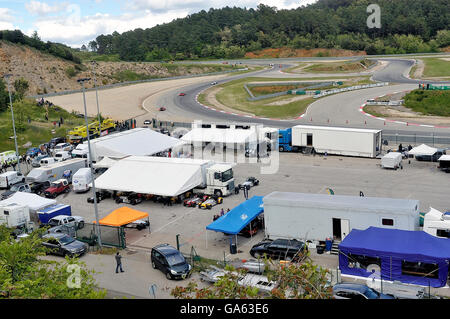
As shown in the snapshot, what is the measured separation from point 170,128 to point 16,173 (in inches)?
921

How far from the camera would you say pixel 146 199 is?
3206 cm

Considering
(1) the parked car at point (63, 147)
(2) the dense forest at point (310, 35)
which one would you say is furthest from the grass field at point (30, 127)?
(2) the dense forest at point (310, 35)

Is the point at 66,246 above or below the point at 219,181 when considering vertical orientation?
below

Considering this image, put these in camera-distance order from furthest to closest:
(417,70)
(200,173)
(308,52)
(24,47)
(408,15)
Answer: (408,15) < (308,52) < (24,47) < (417,70) < (200,173)

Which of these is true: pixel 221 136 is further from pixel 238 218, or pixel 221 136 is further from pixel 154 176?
pixel 238 218

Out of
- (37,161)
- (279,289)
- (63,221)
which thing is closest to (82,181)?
(63,221)

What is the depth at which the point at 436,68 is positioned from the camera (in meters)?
96.4

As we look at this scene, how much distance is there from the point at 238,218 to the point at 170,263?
5225 mm

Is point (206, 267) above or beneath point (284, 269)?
beneath

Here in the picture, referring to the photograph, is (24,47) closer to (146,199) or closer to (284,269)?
(146,199)

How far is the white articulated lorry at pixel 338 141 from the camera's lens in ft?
129

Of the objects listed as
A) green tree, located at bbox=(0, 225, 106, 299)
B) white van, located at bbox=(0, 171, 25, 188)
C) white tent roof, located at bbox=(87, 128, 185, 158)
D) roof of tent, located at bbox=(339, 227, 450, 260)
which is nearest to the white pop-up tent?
white tent roof, located at bbox=(87, 128, 185, 158)

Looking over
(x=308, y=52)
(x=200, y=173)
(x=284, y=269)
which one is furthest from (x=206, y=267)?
(x=308, y=52)

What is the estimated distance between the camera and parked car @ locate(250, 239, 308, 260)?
20.8m
